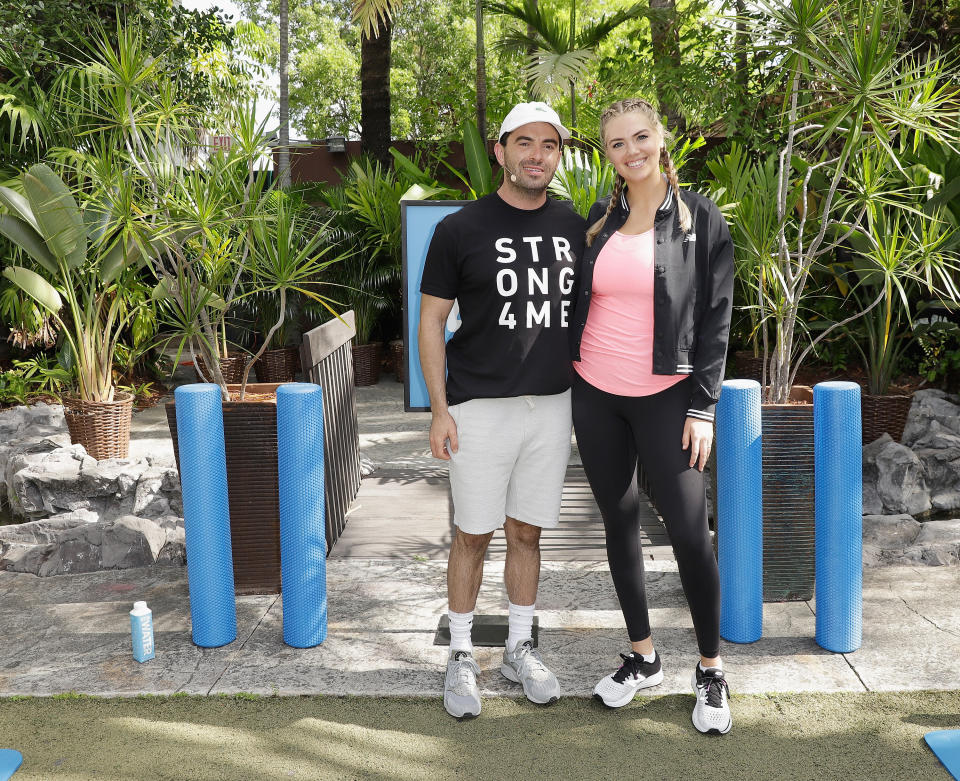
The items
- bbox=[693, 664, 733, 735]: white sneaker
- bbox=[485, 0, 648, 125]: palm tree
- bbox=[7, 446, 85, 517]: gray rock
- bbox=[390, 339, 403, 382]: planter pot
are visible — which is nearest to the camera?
bbox=[693, 664, 733, 735]: white sneaker

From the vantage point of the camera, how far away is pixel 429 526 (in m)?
4.71

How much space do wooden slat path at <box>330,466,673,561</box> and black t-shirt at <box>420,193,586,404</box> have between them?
1.62 m

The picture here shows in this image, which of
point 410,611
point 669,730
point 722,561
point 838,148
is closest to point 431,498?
point 410,611

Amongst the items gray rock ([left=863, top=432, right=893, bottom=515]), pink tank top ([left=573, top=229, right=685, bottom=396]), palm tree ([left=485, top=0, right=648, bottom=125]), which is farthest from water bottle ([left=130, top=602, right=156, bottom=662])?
palm tree ([left=485, top=0, right=648, bottom=125])

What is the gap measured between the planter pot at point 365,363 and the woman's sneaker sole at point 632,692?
650 cm

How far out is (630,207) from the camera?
2803 mm

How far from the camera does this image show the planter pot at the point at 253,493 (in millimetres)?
3715

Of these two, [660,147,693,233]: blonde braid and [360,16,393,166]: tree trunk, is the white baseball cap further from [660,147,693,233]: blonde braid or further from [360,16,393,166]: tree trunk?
[360,16,393,166]: tree trunk

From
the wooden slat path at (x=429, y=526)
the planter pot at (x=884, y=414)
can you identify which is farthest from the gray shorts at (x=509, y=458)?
the planter pot at (x=884, y=414)

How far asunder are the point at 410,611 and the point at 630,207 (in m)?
1.87

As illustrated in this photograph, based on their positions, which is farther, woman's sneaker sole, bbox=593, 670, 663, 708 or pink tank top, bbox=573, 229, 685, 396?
woman's sneaker sole, bbox=593, 670, 663, 708

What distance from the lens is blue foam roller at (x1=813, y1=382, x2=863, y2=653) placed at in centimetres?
317

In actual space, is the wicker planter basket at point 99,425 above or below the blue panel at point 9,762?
above

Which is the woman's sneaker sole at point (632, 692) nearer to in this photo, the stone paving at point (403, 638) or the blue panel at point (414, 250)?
the stone paving at point (403, 638)
